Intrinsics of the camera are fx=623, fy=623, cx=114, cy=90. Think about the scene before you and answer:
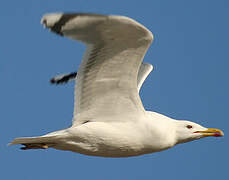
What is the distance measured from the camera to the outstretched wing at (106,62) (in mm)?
7918

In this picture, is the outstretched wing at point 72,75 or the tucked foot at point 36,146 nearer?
the tucked foot at point 36,146

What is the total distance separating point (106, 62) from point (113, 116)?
3.38 feet

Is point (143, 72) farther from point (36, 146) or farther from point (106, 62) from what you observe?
point (36, 146)

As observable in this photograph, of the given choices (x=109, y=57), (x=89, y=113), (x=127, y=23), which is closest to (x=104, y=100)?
(x=89, y=113)

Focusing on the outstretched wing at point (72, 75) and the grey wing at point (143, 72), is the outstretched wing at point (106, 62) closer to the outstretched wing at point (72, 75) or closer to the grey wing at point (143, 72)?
the grey wing at point (143, 72)

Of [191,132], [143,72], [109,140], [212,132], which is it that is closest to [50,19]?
[109,140]

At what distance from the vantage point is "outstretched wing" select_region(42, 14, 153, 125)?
792cm

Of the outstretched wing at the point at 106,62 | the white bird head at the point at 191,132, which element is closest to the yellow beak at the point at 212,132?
the white bird head at the point at 191,132

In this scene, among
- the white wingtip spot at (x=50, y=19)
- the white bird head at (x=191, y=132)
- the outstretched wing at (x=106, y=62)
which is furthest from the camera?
the white bird head at (x=191, y=132)

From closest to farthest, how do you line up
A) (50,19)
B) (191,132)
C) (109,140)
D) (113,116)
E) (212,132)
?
(50,19)
(109,140)
(113,116)
(191,132)
(212,132)

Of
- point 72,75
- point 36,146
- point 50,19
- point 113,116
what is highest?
point 50,19

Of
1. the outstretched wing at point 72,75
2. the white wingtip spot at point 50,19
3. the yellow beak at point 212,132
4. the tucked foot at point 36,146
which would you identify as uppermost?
the white wingtip spot at point 50,19

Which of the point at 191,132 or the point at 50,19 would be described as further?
the point at 191,132

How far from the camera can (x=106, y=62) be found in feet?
29.5
